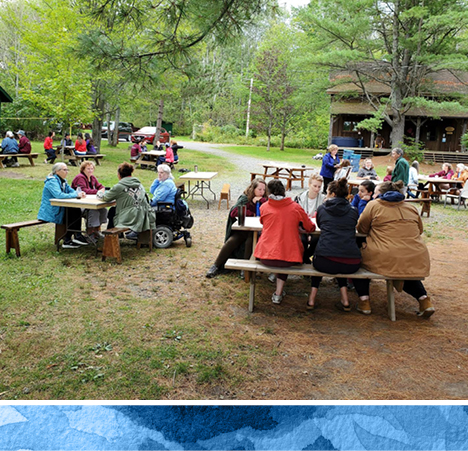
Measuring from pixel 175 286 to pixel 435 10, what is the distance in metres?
20.9

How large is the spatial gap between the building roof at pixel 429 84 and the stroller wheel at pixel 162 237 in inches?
767

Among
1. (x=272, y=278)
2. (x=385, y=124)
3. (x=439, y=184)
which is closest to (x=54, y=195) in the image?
(x=272, y=278)

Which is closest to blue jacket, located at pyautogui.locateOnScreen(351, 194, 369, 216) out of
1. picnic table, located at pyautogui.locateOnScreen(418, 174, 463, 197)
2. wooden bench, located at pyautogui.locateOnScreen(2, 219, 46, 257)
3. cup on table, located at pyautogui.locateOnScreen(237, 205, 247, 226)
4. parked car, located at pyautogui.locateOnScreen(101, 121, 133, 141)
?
cup on table, located at pyautogui.locateOnScreen(237, 205, 247, 226)

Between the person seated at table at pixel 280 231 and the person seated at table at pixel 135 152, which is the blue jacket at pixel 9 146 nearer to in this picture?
the person seated at table at pixel 135 152

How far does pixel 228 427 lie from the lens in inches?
89.5

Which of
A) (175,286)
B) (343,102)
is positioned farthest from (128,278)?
(343,102)

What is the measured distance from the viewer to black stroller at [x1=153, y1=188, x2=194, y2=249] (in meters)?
6.49

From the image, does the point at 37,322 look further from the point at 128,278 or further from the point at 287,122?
the point at 287,122

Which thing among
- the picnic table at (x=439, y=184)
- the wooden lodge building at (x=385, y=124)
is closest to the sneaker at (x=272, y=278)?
the picnic table at (x=439, y=184)

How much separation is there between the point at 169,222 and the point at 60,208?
1403mm

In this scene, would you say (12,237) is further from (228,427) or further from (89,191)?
(228,427)

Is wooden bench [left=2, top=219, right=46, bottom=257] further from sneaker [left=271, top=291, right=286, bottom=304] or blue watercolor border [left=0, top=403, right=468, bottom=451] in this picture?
blue watercolor border [left=0, top=403, right=468, bottom=451]

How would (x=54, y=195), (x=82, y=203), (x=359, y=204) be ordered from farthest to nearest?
(x=54, y=195) < (x=82, y=203) < (x=359, y=204)

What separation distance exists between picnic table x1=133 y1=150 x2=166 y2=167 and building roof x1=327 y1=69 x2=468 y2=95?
11196 mm
